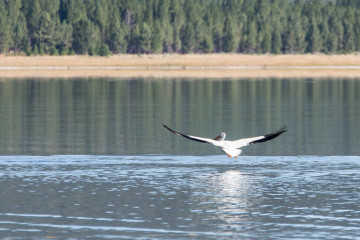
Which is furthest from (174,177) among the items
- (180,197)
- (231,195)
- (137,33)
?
(137,33)

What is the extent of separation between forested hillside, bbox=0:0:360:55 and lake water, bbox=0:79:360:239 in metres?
127

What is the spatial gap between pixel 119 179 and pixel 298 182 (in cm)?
437

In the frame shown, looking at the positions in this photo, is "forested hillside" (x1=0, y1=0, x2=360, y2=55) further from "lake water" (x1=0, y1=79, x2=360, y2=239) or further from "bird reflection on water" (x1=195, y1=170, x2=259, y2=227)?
"bird reflection on water" (x1=195, y1=170, x2=259, y2=227)

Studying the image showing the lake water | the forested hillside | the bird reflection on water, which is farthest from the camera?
the forested hillside

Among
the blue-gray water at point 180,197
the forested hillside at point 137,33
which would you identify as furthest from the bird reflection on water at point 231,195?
the forested hillside at point 137,33

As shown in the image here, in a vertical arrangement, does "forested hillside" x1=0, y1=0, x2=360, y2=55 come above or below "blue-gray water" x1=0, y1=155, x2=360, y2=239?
above

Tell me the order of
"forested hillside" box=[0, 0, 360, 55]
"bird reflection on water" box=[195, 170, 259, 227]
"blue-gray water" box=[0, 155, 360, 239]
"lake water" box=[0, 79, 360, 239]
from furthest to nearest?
"forested hillside" box=[0, 0, 360, 55]
"bird reflection on water" box=[195, 170, 259, 227]
"lake water" box=[0, 79, 360, 239]
"blue-gray water" box=[0, 155, 360, 239]

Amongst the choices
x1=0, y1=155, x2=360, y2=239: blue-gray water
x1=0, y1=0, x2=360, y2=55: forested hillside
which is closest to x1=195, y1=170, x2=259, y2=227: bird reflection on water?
x1=0, y1=155, x2=360, y2=239: blue-gray water

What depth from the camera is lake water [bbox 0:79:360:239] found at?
15.4 metres

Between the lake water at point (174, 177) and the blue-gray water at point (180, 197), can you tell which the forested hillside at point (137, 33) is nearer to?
the lake water at point (174, 177)

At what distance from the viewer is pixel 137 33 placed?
172m

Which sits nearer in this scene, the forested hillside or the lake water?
the lake water

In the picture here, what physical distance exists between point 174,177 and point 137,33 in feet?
500

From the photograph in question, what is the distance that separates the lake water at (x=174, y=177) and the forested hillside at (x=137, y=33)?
12748cm
